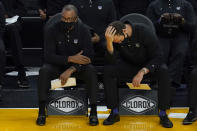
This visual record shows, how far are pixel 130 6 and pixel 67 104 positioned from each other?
6.62ft

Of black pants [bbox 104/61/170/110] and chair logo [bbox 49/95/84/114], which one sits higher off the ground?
black pants [bbox 104/61/170/110]

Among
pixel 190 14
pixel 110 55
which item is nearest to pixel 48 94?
pixel 110 55

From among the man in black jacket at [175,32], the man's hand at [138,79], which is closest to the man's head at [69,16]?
the man's hand at [138,79]

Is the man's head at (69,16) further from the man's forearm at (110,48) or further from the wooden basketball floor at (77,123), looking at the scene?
the wooden basketball floor at (77,123)

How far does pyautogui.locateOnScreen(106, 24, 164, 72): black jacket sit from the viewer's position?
14.5ft

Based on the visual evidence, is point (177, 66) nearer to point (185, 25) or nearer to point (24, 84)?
point (185, 25)

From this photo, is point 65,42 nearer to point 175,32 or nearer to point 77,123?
point 77,123

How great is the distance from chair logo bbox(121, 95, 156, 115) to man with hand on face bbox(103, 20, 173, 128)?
0.55 ft

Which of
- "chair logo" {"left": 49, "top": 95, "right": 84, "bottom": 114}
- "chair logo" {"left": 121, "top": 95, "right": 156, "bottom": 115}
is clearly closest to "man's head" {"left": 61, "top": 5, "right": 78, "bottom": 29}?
"chair logo" {"left": 49, "top": 95, "right": 84, "bottom": 114}

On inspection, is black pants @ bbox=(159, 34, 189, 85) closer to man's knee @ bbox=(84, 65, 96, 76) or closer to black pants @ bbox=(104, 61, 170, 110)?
black pants @ bbox=(104, 61, 170, 110)

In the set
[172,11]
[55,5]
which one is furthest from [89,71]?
[55,5]

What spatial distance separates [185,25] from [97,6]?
1266mm

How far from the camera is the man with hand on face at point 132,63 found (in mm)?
4316

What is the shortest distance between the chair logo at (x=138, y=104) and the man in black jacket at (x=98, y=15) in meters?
1.10
